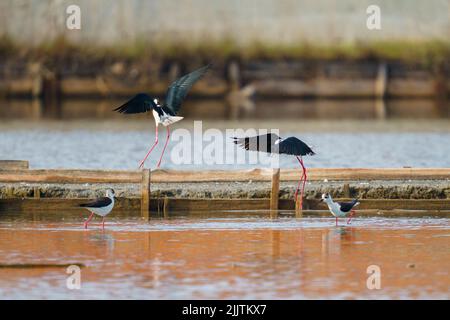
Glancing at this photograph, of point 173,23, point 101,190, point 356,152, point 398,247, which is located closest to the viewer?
point 398,247

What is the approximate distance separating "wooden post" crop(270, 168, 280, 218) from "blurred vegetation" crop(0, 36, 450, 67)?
27859 millimetres

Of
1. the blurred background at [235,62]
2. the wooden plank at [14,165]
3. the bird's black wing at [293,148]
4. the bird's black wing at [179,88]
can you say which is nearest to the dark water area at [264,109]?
the blurred background at [235,62]

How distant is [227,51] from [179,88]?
2794cm

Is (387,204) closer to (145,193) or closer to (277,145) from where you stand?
(277,145)

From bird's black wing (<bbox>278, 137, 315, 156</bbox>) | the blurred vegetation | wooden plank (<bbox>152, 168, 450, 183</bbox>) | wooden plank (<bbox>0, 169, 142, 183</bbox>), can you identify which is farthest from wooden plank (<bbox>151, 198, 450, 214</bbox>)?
the blurred vegetation

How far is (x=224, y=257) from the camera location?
14188 mm

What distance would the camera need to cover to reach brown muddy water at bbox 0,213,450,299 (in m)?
12.4

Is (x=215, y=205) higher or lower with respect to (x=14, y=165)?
lower

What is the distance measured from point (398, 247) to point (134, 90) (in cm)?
3054

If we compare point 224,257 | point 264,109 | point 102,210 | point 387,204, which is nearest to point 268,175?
point 387,204

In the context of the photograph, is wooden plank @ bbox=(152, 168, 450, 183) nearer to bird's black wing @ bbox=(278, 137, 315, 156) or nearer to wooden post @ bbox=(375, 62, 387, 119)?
bird's black wing @ bbox=(278, 137, 315, 156)
